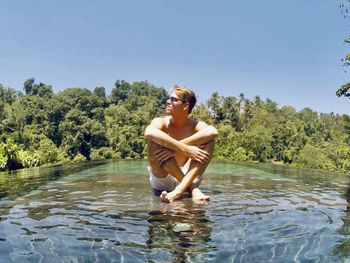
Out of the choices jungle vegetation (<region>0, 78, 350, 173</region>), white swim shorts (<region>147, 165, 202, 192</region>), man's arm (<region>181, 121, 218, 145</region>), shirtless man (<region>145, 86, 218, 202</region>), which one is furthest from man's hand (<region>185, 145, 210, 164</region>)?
jungle vegetation (<region>0, 78, 350, 173</region>)

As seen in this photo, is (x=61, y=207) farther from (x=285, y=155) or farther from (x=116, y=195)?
(x=285, y=155)

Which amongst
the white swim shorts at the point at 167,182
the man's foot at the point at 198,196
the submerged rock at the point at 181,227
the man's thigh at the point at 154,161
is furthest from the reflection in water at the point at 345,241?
the man's thigh at the point at 154,161

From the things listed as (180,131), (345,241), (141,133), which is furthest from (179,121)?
(141,133)

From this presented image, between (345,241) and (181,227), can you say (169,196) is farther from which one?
(345,241)

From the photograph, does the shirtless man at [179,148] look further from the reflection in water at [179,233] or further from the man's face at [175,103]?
the reflection in water at [179,233]

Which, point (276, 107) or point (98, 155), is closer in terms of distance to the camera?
point (98, 155)

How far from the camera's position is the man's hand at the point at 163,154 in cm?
364

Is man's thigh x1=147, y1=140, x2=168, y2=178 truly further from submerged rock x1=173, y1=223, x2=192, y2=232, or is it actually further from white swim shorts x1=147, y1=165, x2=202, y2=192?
submerged rock x1=173, y1=223, x2=192, y2=232

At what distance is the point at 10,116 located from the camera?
40.3 meters

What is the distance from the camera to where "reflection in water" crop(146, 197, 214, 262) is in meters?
1.97

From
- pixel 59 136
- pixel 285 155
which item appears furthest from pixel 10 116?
pixel 285 155

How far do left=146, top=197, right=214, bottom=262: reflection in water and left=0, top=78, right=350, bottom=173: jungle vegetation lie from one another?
2654cm

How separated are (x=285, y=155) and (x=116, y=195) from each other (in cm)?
3269

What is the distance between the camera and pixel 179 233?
239 centimetres
